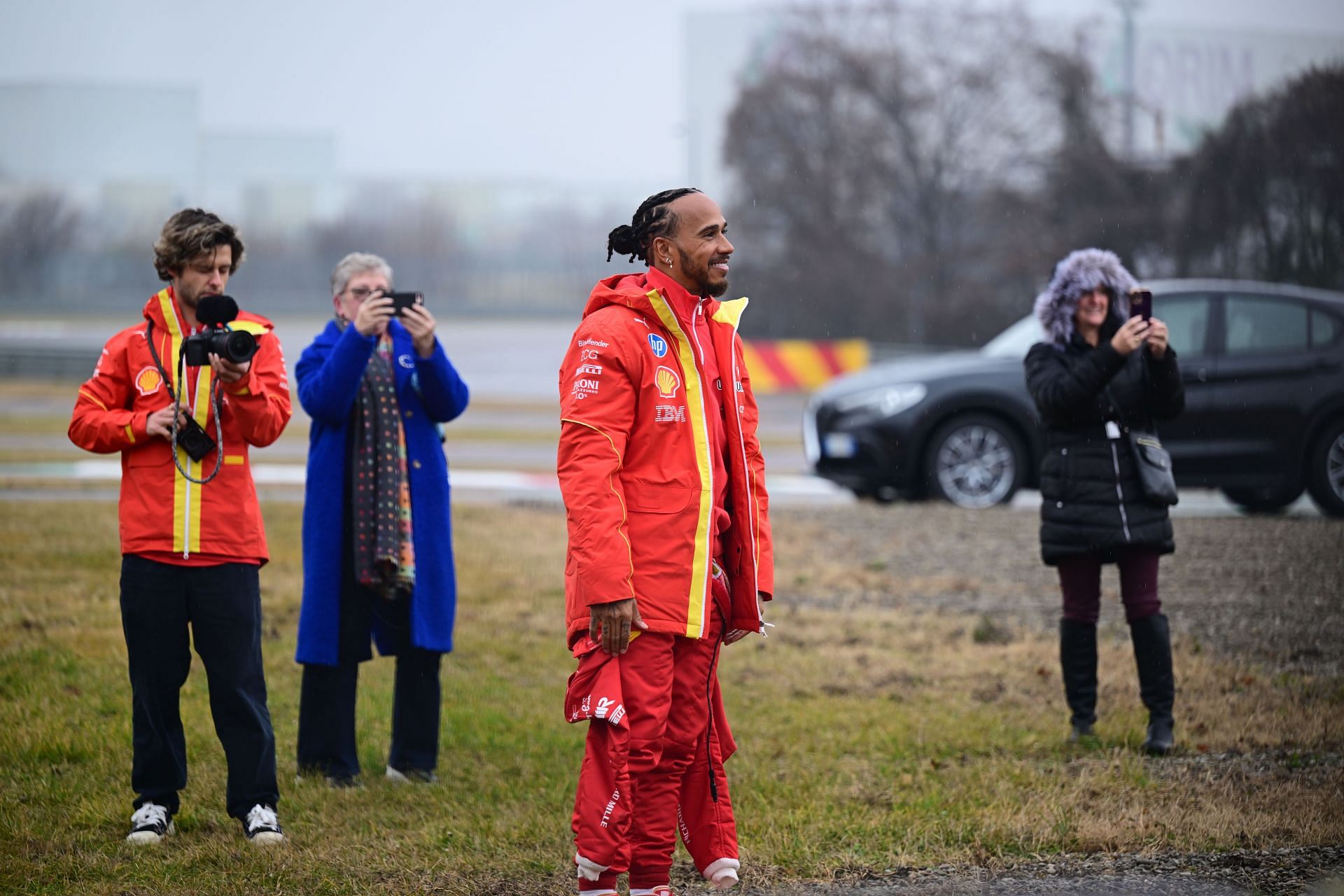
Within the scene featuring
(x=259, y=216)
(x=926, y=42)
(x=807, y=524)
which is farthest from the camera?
(x=259, y=216)

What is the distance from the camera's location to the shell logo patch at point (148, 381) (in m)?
4.67

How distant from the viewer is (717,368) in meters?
3.97

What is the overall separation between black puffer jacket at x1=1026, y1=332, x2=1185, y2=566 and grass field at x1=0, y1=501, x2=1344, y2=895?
0.84 metres

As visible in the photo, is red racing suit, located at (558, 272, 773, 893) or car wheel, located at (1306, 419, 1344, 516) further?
car wheel, located at (1306, 419, 1344, 516)

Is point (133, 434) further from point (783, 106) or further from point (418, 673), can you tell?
point (783, 106)

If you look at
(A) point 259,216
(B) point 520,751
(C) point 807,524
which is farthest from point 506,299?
(B) point 520,751

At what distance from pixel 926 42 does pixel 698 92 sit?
5222 millimetres

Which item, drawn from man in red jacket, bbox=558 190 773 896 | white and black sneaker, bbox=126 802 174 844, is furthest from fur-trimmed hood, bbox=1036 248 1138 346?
white and black sneaker, bbox=126 802 174 844

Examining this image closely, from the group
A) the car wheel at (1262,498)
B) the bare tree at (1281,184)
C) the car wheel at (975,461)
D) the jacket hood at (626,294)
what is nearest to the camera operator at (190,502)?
the jacket hood at (626,294)

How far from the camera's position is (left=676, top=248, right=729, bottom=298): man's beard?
384 centimetres

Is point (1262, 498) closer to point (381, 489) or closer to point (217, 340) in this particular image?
point (381, 489)

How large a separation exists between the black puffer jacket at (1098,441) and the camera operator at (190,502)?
3006 mm

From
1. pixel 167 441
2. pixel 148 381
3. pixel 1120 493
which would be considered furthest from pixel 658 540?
pixel 1120 493

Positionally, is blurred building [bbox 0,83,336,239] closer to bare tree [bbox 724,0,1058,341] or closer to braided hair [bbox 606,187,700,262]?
bare tree [bbox 724,0,1058,341]
